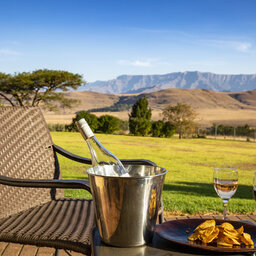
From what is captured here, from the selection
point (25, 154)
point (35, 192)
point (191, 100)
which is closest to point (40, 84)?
point (25, 154)

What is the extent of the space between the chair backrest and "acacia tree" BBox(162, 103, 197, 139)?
75.0ft

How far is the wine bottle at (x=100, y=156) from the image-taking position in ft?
3.07

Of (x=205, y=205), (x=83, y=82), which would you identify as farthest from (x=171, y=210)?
(x=83, y=82)

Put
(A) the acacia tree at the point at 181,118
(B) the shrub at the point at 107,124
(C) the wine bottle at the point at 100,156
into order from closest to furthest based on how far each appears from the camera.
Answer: (C) the wine bottle at the point at 100,156 → (A) the acacia tree at the point at 181,118 → (B) the shrub at the point at 107,124

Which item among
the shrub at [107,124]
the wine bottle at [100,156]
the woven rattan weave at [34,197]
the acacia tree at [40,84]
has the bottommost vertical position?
the shrub at [107,124]

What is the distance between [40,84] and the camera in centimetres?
3347

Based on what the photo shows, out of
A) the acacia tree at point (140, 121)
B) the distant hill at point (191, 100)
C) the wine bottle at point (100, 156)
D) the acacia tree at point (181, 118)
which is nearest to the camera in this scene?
the wine bottle at point (100, 156)

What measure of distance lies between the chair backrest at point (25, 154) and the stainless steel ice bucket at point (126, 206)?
1.29 metres

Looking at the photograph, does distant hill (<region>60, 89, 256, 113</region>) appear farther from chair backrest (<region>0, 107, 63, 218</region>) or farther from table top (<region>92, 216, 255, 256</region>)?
table top (<region>92, 216, 255, 256</region>)

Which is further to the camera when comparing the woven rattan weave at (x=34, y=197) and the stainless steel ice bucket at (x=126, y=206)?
the woven rattan weave at (x=34, y=197)

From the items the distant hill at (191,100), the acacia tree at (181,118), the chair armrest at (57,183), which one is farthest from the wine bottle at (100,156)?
the distant hill at (191,100)

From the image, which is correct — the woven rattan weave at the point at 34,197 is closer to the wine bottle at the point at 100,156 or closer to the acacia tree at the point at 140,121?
the wine bottle at the point at 100,156

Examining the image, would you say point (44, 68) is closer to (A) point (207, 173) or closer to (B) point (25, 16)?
(A) point (207, 173)

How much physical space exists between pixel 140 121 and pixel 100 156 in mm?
23564
